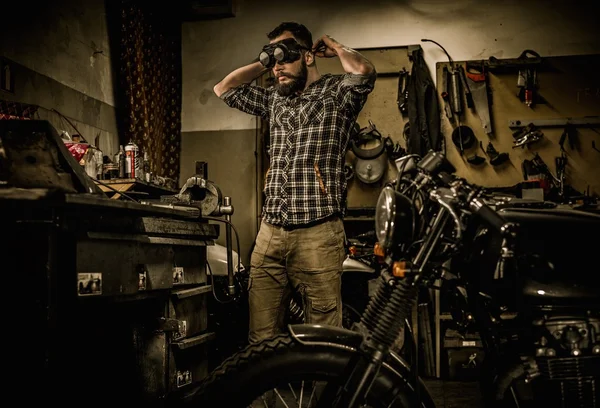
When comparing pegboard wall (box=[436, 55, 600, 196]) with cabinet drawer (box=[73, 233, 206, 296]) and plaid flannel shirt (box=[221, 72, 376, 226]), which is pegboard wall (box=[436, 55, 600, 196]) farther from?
cabinet drawer (box=[73, 233, 206, 296])

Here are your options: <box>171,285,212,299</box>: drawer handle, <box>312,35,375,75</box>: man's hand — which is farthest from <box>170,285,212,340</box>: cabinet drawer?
<box>312,35,375,75</box>: man's hand

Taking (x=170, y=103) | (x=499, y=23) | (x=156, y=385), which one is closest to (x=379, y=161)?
(x=499, y=23)

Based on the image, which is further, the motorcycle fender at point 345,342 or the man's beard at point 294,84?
the man's beard at point 294,84

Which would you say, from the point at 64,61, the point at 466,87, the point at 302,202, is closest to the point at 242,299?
the point at 302,202

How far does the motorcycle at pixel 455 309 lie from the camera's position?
4.35 feet

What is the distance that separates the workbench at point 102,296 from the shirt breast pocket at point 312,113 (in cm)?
72

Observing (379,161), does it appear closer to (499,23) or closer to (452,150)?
(452,150)

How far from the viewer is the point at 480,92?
179 inches

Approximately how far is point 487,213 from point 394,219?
0.73 feet

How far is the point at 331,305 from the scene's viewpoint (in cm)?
236

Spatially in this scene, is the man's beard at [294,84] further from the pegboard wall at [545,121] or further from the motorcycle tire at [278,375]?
the pegboard wall at [545,121]

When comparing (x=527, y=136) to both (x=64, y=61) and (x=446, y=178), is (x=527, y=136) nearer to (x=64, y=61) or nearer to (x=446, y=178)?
(x=446, y=178)

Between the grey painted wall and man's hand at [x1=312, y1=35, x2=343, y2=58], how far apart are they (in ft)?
5.57

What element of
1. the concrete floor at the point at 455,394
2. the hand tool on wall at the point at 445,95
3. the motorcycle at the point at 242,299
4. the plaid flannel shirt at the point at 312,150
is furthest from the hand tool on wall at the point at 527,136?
the plaid flannel shirt at the point at 312,150
